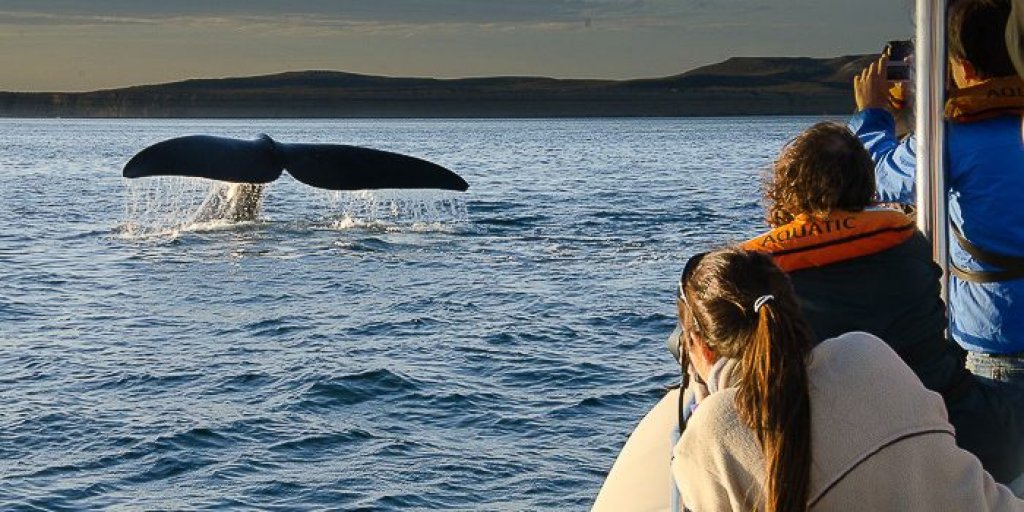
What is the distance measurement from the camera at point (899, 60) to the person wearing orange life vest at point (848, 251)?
61cm

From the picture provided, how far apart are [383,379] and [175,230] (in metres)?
12.8

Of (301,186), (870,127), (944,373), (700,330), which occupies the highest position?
(870,127)

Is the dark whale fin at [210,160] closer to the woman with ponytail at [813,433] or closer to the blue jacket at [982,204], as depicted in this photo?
the blue jacket at [982,204]

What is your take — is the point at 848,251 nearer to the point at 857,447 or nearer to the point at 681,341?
the point at 681,341

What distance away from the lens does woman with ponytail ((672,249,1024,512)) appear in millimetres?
2502

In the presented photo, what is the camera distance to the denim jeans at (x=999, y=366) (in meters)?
3.88

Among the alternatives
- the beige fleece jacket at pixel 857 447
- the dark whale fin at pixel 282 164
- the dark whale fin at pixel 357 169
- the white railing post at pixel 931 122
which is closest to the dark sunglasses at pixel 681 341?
the beige fleece jacket at pixel 857 447

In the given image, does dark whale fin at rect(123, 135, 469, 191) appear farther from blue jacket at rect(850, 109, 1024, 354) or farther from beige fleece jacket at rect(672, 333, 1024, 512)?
beige fleece jacket at rect(672, 333, 1024, 512)

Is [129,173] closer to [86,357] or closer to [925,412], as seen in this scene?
[86,357]

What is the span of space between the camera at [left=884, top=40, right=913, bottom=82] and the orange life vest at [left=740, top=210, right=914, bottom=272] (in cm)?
76

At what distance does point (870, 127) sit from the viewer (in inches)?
159

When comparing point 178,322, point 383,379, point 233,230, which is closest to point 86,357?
point 178,322

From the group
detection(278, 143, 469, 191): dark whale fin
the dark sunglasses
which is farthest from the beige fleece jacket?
detection(278, 143, 469, 191): dark whale fin

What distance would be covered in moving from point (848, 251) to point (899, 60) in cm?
86
